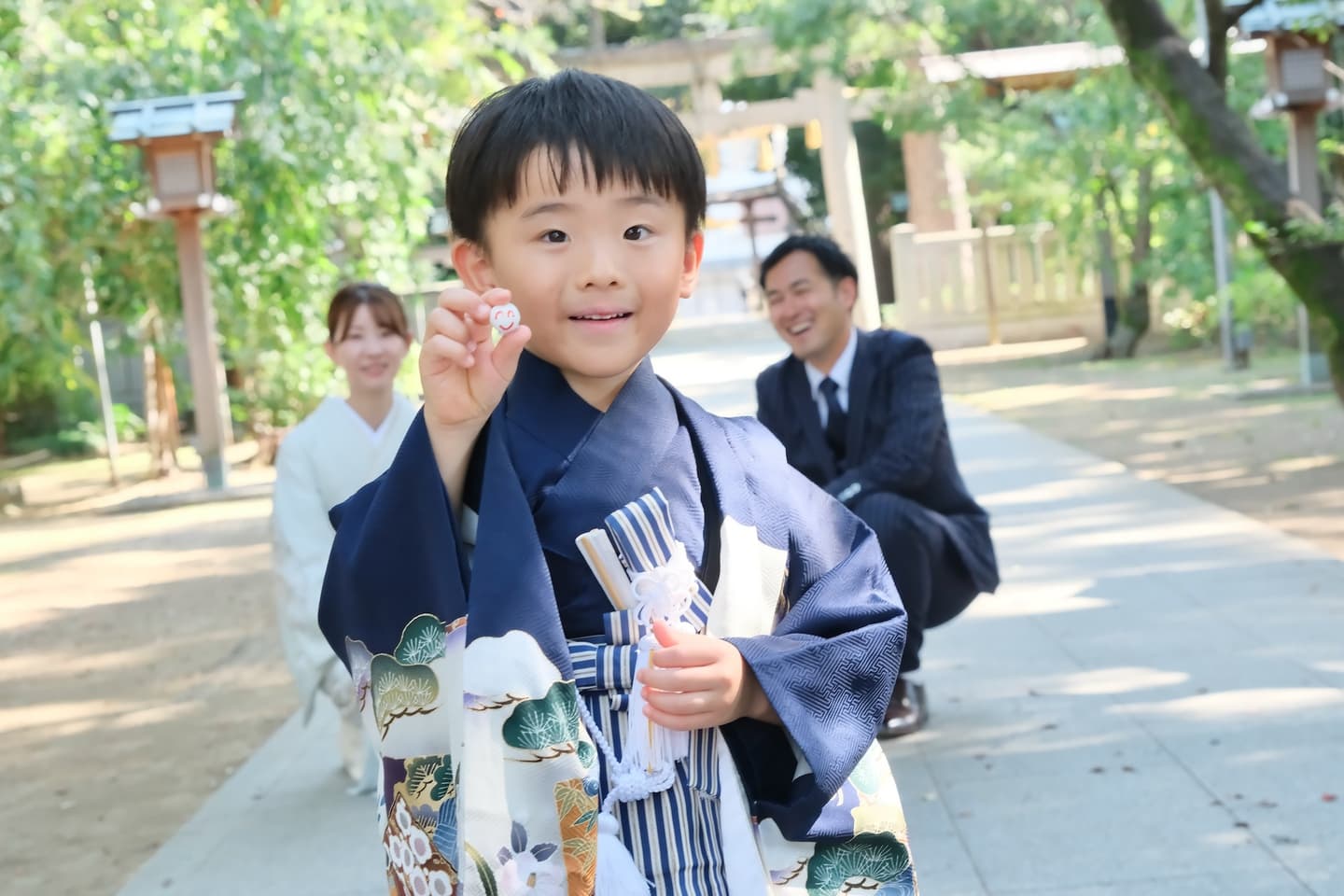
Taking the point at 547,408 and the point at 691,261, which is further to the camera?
the point at 691,261

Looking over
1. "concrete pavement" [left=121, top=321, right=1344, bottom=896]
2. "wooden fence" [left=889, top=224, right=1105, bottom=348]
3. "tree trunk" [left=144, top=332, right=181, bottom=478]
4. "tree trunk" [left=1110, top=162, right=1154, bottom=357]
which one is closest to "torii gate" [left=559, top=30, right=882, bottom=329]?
"wooden fence" [left=889, top=224, right=1105, bottom=348]

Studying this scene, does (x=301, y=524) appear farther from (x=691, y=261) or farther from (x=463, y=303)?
(x=463, y=303)

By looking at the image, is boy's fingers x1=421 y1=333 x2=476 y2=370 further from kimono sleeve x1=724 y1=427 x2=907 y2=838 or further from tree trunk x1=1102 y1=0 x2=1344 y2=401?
tree trunk x1=1102 y1=0 x2=1344 y2=401

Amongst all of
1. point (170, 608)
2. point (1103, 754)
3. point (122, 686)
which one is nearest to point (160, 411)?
point (170, 608)

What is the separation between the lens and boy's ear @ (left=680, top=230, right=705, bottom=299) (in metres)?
2.04

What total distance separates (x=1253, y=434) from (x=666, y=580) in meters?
10.3

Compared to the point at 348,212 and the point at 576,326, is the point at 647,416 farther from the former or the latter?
the point at 348,212

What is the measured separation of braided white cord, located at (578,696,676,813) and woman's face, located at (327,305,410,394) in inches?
129

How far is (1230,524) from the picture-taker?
822cm

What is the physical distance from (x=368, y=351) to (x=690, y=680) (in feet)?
11.2

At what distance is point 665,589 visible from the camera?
188cm

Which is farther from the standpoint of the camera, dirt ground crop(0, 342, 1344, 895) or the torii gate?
the torii gate

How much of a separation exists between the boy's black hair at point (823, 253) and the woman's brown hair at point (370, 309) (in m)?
1.16

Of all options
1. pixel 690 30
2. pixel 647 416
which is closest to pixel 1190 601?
pixel 647 416
